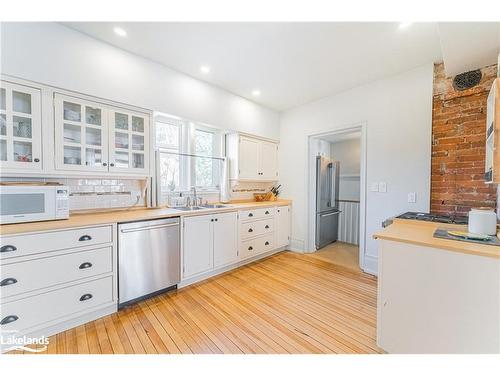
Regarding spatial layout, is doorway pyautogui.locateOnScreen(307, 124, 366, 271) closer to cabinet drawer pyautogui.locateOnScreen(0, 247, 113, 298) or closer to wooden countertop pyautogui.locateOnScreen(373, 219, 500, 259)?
wooden countertop pyautogui.locateOnScreen(373, 219, 500, 259)

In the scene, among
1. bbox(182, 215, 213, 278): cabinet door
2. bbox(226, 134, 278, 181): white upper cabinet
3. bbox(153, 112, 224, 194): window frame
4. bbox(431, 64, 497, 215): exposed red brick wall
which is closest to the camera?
bbox(431, 64, 497, 215): exposed red brick wall

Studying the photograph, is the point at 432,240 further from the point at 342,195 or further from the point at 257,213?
the point at 342,195

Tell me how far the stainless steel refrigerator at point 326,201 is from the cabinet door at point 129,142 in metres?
2.75

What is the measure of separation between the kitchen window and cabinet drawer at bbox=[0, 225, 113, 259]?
40.5 inches

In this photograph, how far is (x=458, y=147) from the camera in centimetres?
228

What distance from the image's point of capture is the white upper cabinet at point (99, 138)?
1.96m

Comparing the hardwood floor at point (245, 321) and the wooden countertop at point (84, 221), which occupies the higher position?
the wooden countertop at point (84, 221)

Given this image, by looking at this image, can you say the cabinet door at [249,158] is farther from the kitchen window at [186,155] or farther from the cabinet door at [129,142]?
the cabinet door at [129,142]

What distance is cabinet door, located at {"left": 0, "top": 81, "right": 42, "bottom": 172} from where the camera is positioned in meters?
1.67

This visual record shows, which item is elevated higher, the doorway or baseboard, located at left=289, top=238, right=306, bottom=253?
the doorway

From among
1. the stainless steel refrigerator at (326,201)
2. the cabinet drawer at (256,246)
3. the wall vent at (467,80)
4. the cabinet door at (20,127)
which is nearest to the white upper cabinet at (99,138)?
the cabinet door at (20,127)

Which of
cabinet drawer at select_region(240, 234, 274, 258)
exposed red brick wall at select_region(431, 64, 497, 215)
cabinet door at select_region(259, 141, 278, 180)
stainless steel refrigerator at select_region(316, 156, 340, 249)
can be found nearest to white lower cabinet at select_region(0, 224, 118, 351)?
cabinet drawer at select_region(240, 234, 274, 258)
